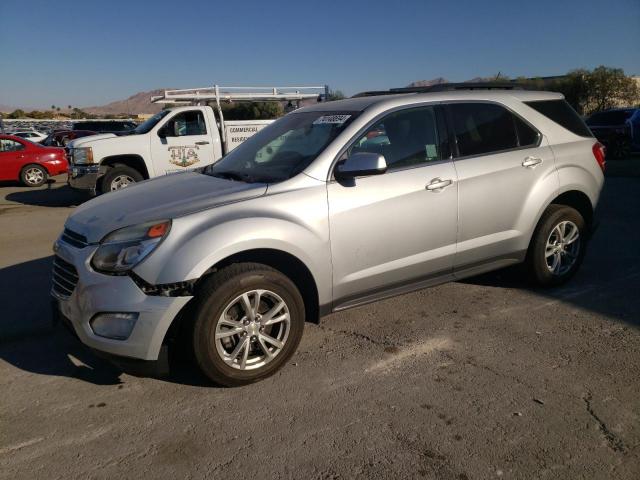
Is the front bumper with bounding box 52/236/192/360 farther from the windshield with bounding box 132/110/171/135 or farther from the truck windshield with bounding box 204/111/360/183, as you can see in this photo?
the windshield with bounding box 132/110/171/135

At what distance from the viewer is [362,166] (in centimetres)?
340

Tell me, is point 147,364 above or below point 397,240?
below

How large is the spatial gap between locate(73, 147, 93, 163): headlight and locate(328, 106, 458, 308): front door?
7639 mm

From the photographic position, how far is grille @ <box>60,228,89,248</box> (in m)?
3.18

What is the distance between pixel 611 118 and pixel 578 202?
14.6 metres

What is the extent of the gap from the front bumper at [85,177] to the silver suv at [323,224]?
620 centimetres

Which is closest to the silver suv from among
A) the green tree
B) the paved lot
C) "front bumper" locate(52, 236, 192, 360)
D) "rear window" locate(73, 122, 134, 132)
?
"front bumper" locate(52, 236, 192, 360)

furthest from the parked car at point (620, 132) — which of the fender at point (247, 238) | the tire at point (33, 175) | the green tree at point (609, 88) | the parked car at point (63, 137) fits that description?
the green tree at point (609, 88)

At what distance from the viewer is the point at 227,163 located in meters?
4.36

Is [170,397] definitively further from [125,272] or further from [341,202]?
[341,202]

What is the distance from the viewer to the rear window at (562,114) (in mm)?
4637

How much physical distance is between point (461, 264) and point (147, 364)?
8.16 ft

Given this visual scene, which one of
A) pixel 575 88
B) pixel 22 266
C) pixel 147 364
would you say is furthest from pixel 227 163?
pixel 575 88

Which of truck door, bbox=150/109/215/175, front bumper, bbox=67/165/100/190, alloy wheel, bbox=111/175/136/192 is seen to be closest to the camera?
front bumper, bbox=67/165/100/190
